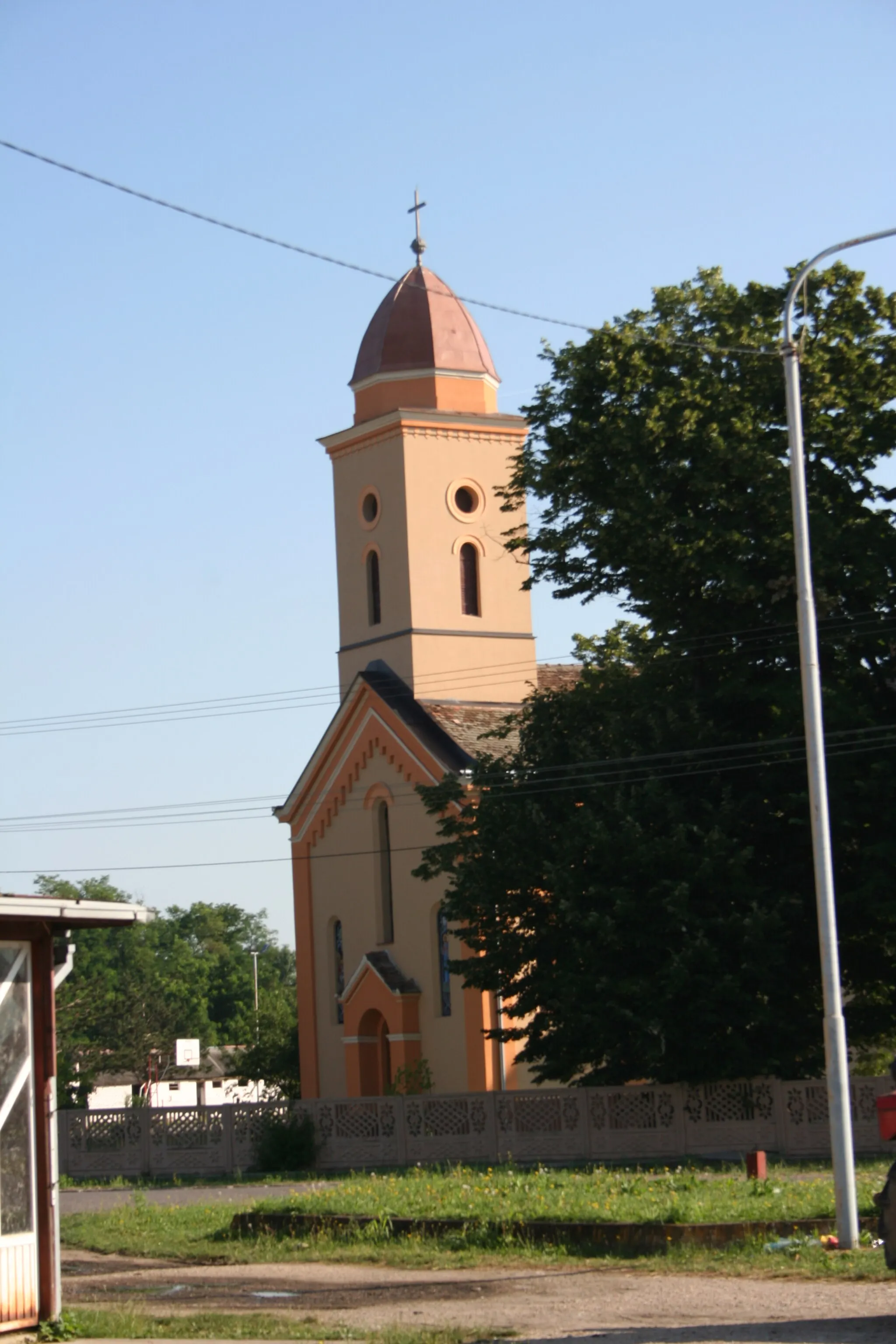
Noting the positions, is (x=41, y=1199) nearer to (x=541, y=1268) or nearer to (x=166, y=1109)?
(x=541, y=1268)

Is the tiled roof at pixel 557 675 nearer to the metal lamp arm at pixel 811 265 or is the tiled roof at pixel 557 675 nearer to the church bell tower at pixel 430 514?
the church bell tower at pixel 430 514

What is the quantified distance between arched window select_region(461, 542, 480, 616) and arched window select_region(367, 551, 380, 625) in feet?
7.10

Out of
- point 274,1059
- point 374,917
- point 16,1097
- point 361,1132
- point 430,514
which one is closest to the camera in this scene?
point 16,1097

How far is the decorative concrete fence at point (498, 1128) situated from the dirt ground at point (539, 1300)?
436 inches

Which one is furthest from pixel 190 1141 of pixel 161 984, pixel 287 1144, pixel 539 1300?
pixel 161 984

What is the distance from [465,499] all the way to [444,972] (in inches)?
488

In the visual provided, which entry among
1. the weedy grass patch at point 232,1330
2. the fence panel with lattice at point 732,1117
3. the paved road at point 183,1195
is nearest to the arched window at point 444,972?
the paved road at point 183,1195

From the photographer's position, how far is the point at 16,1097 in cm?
1227

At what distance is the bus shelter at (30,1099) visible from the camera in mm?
12078

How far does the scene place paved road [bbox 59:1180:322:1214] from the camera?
2480 cm

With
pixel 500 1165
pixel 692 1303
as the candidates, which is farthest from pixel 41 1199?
pixel 500 1165

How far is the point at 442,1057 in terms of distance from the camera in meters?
39.9

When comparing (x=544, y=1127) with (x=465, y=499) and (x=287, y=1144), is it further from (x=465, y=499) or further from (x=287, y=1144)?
(x=465, y=499)

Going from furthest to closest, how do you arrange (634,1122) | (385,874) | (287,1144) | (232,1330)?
(385,874)
(287,1144)
(634,1122)
(232,1330)
